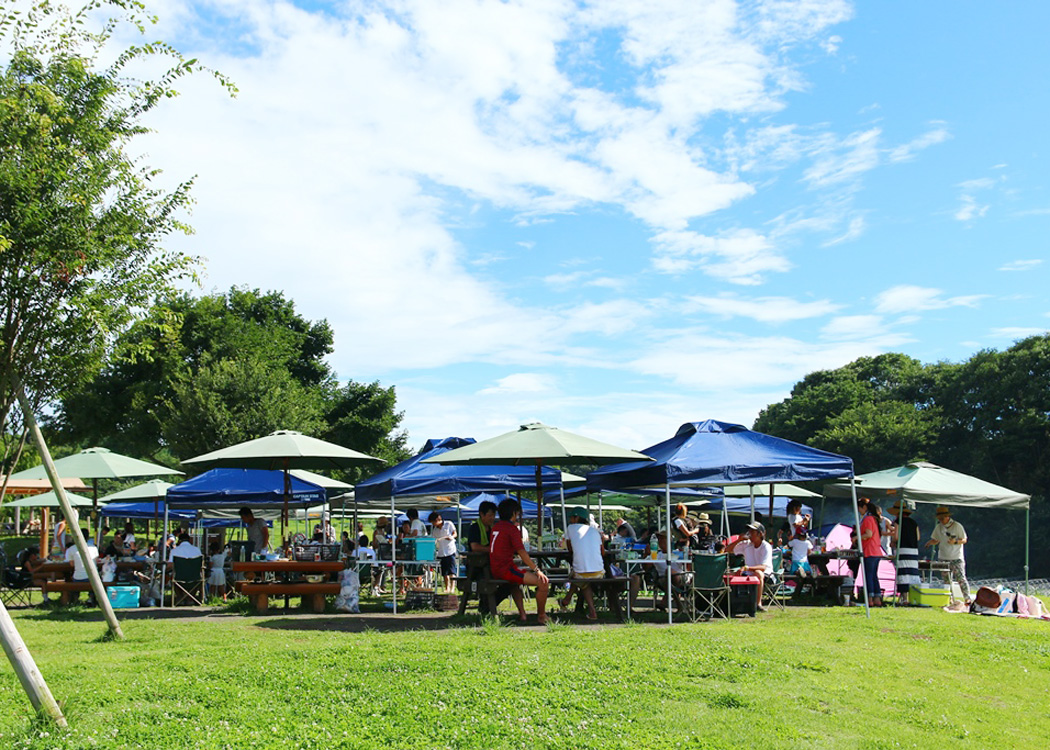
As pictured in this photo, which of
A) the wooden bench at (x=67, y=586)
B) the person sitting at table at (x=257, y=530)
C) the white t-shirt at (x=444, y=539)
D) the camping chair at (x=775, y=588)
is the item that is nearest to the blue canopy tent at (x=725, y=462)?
the camping chair at (x=775, y=588)

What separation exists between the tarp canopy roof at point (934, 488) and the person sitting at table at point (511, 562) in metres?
7.40

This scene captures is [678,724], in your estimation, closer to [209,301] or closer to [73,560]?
[73,560]

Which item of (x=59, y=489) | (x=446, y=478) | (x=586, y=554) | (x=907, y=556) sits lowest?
(x=907, y=556)

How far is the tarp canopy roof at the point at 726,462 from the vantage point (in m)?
11.7

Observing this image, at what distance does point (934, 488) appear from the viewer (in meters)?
16.0

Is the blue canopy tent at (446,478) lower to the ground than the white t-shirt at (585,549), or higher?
higher

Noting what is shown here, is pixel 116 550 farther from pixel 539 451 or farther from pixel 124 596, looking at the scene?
pixel 539 451

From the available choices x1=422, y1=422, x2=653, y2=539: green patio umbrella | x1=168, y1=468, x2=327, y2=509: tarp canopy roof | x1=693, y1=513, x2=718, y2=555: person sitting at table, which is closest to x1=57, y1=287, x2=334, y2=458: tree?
x1=168, y1=468, x2=327, y2=509: tarp canopy roof

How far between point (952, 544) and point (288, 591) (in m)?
10.6

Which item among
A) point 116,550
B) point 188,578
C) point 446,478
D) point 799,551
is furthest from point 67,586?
point 799,551

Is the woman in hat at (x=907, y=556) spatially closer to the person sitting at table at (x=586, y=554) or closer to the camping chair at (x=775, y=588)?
the camping chair at (x=775, y=588)

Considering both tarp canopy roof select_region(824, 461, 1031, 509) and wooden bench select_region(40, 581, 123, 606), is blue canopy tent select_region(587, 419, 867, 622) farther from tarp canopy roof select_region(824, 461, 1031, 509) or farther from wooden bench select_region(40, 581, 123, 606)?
wooden bench select_region(40, 581, 123, 606)

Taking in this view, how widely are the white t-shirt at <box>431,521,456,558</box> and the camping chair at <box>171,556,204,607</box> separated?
13.1 ft

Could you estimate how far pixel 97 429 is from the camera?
40.7 metres
